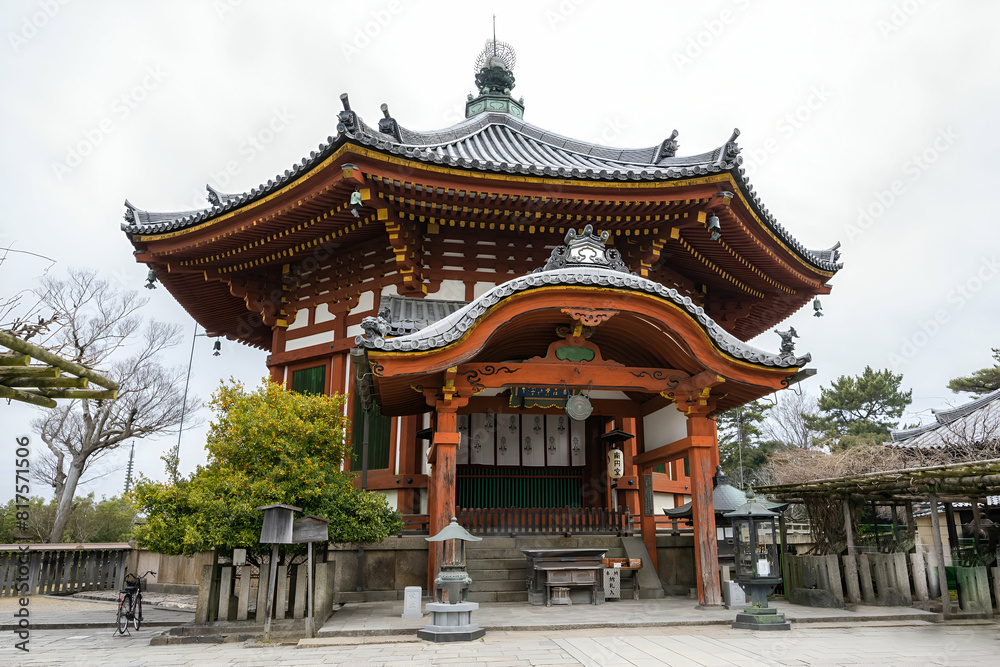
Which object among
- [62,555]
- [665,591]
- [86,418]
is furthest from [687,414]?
[86,418]

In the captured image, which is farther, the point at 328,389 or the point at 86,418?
the point at 86,418

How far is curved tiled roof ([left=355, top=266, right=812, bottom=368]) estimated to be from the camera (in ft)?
28.6

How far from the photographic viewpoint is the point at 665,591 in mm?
11039

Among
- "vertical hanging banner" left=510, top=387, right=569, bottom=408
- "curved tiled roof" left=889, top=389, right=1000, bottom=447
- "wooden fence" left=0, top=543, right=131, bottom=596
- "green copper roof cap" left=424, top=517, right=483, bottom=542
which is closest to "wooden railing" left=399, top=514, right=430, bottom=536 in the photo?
"vertical hanging banner" left=510, top=387, right=569, bottom=408

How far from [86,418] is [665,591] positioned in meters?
25.1

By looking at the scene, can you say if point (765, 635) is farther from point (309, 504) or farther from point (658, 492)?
point (658, 492)

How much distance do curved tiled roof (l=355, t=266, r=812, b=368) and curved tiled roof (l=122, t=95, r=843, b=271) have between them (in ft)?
9.29

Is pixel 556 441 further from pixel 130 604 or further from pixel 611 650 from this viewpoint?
pixel 130 604

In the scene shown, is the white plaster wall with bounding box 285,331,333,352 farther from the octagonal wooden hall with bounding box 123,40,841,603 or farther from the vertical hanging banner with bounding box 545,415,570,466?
the vertical hanging banner with bounding box 545,415,570,466

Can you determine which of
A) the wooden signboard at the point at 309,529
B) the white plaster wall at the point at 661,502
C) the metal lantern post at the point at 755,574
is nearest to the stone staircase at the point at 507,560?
the metal lantern post at the point at 755,574

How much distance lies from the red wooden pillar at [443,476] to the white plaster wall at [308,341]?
4921 millimetres

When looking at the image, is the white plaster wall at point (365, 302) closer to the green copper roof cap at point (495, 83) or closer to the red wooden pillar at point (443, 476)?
the red wooden pillar at point (443, 476)

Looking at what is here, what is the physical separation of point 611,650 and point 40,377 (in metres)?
5.73

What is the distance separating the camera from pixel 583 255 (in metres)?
9.79
